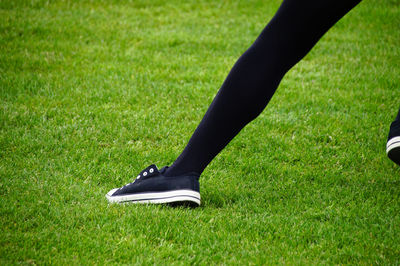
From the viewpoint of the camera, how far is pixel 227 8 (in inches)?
323

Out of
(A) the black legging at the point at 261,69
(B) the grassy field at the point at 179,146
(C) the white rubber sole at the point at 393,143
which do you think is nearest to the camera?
(A) the black legging at the point at 261,69

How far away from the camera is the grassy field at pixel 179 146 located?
2.42 m

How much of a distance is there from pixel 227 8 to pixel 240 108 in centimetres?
605

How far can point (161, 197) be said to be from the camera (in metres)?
2.72

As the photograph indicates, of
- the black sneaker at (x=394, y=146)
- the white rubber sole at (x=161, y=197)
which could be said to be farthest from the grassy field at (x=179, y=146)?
the black sneaker at (x=394, y=146)

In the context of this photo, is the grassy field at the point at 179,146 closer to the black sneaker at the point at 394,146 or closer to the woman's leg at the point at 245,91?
the woman's leg at the point at 245,91

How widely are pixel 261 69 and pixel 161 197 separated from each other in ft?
3.19

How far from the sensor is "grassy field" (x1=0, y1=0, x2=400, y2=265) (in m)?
2.42

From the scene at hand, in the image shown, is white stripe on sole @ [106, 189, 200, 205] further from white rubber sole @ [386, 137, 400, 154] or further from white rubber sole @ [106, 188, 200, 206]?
white rubber sole @ [386, 137, 400, 154]

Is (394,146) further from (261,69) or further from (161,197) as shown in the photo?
(161,197)

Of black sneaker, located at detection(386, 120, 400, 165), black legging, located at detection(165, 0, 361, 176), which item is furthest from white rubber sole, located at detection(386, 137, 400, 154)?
black legging, located at detection(165, 0, 361, 176)

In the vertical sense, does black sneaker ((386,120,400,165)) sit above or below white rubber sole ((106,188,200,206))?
above

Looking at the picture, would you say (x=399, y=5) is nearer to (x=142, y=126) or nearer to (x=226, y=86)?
(x=142, y=126)

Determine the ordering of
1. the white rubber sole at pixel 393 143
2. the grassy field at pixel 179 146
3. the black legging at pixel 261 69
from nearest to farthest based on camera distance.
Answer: the black legging at pixel 261 69 < the grassy field at pixel 179 146 < the white rubber sole at pixel 393 143
